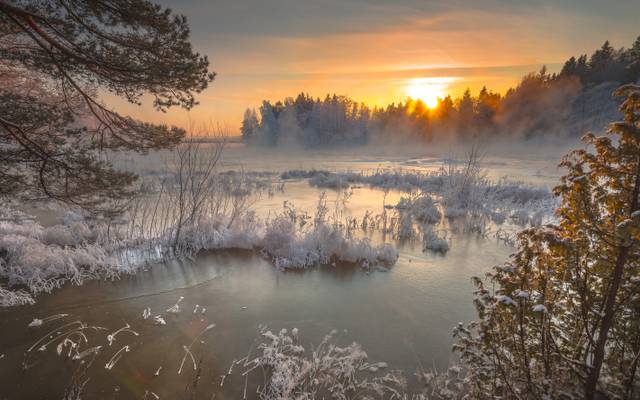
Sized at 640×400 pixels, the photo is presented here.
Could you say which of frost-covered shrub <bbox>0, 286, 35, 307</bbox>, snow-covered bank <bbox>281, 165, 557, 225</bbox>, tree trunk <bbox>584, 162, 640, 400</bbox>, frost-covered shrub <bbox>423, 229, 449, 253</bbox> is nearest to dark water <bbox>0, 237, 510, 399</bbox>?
frost-covered shrub <bbox>0, 286, 35, 307</bbox>

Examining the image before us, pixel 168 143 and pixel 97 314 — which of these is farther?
pixel 97 314

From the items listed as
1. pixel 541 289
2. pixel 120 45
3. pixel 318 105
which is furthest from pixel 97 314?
pixel 318 105

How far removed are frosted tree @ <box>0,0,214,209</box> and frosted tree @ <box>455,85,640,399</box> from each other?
4.94 metres

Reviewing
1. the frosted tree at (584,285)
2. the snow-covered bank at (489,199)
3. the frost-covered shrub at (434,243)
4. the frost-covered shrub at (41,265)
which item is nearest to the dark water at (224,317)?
the frost-covered shrub at (41,265)

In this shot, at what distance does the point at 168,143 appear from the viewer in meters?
5.54

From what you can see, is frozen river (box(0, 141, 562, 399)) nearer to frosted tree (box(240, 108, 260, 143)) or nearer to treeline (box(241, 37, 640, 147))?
treeline (box(241, 37, 640, 147))

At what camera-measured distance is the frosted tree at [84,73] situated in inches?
165

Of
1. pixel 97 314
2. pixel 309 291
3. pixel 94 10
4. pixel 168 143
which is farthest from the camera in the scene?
pixel 309 291

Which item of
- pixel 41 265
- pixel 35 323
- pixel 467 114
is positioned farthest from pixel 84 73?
pixel 467 114

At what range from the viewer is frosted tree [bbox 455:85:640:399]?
261cm

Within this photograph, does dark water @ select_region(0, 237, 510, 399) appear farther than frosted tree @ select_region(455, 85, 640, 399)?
Yes

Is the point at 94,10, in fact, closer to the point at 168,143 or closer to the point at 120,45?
the point at 120,45

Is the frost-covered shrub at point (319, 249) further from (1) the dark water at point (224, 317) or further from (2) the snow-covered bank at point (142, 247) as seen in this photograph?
(1) the dark water at point (224, 317)

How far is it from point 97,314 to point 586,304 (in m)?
7.74
